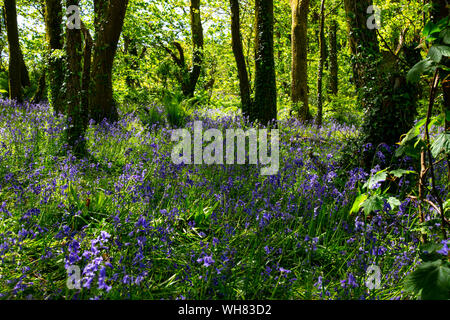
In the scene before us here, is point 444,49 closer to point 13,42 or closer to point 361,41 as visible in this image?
point 361,41

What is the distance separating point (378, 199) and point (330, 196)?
7.18ft

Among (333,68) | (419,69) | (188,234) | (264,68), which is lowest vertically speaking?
(188,234)

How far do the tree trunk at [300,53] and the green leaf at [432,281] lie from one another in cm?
853

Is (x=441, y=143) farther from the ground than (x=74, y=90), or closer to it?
closer to it

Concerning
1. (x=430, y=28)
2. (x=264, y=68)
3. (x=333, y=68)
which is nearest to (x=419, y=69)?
(x=430, y=28)

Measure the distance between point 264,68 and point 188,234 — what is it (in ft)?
17.8

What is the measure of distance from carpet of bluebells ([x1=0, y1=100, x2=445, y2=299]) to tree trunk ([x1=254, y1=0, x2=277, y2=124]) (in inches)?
103

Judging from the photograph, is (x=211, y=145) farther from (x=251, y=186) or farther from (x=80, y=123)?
(x=80, y=123)

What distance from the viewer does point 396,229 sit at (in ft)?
9.19

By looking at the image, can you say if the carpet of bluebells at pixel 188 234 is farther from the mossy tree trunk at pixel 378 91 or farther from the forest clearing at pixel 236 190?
the mossy tree trunk at pixel 378 91

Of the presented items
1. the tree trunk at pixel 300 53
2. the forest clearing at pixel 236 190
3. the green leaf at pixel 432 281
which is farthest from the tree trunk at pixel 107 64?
the green leaf at pixel 432 281

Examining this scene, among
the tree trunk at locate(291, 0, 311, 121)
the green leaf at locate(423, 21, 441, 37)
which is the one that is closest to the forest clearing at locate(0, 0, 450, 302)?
the green leaf at locate(423, 21, 441, 37)

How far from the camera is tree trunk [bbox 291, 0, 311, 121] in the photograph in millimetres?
9625

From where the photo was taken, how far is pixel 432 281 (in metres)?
1.32
